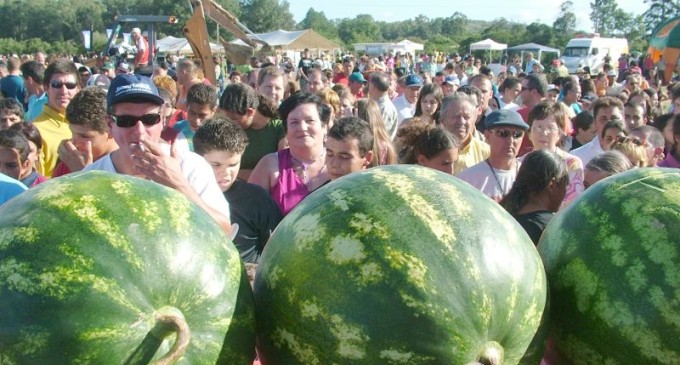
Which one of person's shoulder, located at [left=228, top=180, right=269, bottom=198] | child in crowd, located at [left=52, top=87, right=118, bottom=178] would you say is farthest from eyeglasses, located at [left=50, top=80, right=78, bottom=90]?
person's shoulder, located at [left=228, top=180, right=269, bottom=198]

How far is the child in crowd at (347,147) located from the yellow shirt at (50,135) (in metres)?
2.91

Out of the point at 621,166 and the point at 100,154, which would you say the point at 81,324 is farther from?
the point at 621,166

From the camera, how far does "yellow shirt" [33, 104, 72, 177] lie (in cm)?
632

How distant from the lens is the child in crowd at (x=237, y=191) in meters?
4.71

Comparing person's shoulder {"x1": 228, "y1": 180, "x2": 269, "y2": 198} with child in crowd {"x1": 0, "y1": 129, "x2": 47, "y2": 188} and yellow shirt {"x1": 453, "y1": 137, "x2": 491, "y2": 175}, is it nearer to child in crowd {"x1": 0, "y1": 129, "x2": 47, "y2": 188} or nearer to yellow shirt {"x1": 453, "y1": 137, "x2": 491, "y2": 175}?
child in crowd {"x1": 0, "y1": 129, "x2": 47, "y2": 188}

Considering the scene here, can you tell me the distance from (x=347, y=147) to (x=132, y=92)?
80.9 inches

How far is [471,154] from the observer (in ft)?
22.5

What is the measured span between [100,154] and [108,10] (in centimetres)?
13589

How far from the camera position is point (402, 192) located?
1.53 metres

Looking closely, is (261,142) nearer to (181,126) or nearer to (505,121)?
(181,126)

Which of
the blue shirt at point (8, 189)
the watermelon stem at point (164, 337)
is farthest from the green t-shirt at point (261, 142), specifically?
the watermelon stem at point (164, 337)

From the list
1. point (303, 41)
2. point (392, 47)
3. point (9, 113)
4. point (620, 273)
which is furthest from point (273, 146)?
point (392, 47)

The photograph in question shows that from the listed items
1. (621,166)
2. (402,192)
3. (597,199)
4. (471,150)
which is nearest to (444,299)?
(402,192)

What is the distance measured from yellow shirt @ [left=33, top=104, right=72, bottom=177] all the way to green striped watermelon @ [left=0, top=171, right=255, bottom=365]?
5.20 m
